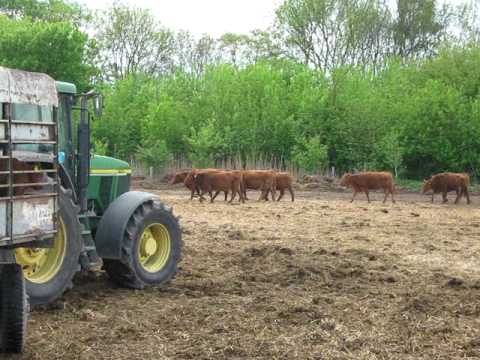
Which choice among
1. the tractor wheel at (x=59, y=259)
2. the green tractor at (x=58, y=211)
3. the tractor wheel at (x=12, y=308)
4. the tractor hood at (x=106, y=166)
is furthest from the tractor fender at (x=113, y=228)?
the tractor wheel at (x=12, y=308)

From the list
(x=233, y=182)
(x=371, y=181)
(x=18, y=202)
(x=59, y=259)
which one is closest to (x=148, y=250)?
(x=59, y=259)

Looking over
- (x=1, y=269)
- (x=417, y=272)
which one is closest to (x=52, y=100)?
(x=1, y=269)

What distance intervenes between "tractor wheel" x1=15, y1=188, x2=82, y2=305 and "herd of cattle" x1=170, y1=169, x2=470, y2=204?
14.9 metres

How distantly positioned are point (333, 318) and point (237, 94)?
3175 cm

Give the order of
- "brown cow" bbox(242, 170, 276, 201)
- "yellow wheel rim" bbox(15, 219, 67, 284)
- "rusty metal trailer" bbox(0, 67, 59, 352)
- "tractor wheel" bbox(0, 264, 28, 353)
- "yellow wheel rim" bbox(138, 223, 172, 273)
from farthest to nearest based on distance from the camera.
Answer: "brown cow" bbox(242, 170, 276, 201) < "yellow wheel rim" bbox(138, 223, 172, 273) < "yellow wheel rim" bbox(15, 219, 67, 284) < "tractor wheel" bbox(0, 264, 28, 353) < "rusty metal trailer" bbox(0, 67, 59, 352)

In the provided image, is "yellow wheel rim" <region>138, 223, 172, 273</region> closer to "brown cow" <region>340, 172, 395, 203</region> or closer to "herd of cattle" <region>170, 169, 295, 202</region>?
"herd of cattle" <region>170, 169, 295, 202</region>

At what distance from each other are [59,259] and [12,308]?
1676 mm

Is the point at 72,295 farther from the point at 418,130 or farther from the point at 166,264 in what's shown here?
the point at 418,130

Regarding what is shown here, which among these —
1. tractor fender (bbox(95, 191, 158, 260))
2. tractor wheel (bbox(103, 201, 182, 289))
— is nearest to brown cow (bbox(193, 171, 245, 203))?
tractor wheel (bbox(103, 201, 182, 289))

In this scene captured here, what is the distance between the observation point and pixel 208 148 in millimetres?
35750

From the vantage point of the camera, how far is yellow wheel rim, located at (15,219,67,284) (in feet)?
23.3

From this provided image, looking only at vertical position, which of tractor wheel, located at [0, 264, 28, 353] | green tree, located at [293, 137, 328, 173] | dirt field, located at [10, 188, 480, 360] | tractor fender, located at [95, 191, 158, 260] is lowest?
dirt field, located at [10, 188, 480, 360]

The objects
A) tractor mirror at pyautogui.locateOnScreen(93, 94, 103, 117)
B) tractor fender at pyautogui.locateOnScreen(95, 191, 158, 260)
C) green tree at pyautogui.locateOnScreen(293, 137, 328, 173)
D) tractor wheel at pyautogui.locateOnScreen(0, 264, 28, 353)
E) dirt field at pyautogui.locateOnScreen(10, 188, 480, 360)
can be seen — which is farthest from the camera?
green tree at pyautogui.locateOnScreen(293, 137, 328, 173)

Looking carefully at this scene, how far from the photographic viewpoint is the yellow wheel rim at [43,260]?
711 centimetres
